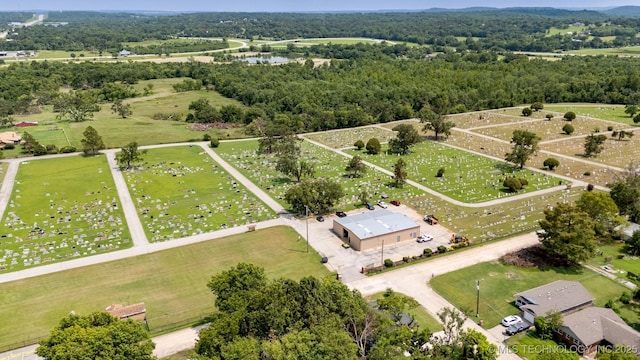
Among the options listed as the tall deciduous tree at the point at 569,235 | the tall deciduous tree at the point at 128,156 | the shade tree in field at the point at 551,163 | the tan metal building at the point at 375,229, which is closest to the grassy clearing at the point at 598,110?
the shade tree in field at the point at 551,163

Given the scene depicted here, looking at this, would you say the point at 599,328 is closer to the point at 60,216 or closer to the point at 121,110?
the point at 60,216

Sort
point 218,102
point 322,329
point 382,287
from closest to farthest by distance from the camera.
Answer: point 322,329
point 382,287
point 218,102

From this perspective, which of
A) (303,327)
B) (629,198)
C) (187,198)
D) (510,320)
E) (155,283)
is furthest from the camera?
(187,198)

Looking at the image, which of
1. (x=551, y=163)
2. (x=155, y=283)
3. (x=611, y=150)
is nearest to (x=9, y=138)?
(x=155, y=283)

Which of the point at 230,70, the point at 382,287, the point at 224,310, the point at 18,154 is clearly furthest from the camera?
the point at 230,70

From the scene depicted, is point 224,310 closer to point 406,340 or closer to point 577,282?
point 406,340

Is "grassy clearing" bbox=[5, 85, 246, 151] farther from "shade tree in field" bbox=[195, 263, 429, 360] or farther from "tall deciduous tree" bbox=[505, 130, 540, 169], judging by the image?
"shade tree in field" bbox=[195, 263, 429, 360]

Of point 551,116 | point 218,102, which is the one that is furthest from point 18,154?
point 551,116
